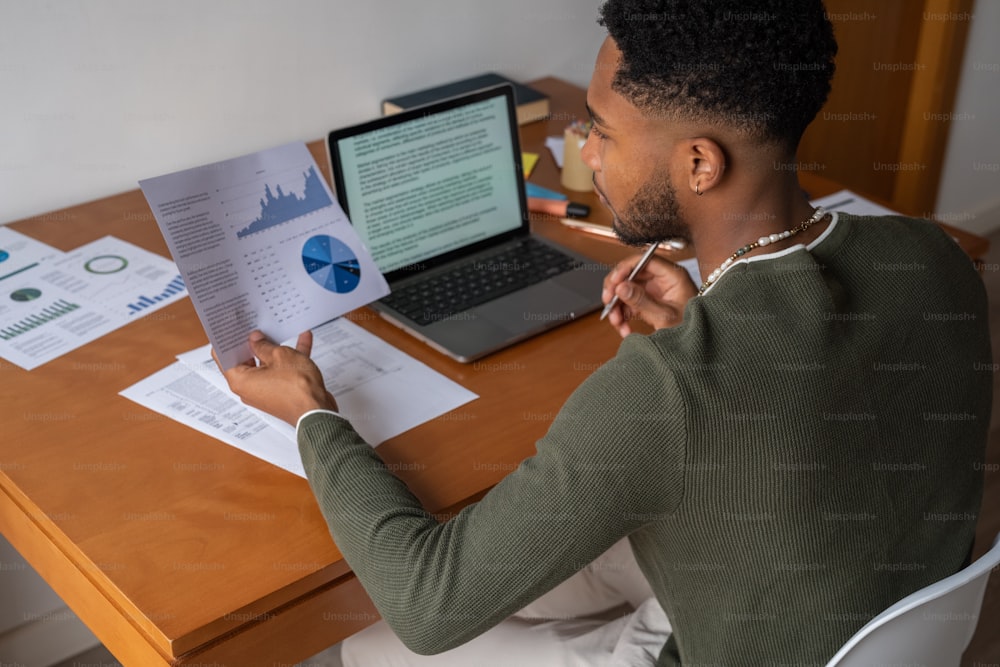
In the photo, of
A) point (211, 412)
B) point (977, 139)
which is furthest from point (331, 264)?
point (977, 139)

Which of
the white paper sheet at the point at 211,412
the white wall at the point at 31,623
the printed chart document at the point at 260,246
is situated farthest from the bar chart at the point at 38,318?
the white wall at the point at 31,623

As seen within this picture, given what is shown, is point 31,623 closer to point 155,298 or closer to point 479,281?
point 155,298

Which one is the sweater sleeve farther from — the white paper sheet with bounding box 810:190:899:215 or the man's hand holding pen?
the white paper sheet with bounding box 810:190:899:215

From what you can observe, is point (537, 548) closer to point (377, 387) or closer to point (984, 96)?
point (377, 387)

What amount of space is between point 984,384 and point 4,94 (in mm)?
1391

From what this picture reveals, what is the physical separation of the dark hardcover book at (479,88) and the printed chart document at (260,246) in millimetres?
690

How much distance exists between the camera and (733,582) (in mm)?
931

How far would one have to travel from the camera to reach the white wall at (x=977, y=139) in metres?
2.92

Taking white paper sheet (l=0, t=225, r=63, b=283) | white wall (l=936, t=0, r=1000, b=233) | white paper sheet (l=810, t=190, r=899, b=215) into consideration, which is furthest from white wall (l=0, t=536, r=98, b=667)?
white wall (l=936, t=0, r=1000, b=233)

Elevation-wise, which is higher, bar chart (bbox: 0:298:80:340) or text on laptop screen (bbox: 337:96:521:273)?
text on laptop screen (bbox: 337:96:521:273)

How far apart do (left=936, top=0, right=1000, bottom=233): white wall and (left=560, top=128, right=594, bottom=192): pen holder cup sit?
1.68m

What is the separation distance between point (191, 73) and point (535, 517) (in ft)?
3.77

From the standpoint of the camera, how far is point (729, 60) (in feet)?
3.01

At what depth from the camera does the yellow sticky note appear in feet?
6.12
